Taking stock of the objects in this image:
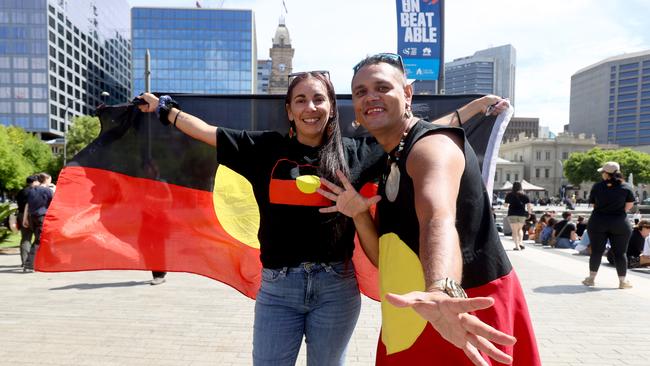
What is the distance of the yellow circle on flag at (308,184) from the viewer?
2.25 meters

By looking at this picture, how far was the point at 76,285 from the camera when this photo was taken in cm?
736

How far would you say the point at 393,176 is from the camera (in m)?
1.76

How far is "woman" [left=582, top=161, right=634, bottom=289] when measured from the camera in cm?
717

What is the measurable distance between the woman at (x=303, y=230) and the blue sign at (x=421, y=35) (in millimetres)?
7411

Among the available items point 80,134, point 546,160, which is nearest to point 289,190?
point 80,134

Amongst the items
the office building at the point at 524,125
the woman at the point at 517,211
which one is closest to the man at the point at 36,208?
the woman at the point at 517,211

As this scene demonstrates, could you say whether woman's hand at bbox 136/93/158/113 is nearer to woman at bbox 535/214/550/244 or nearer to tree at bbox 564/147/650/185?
woman at bbox 535/214/550/244

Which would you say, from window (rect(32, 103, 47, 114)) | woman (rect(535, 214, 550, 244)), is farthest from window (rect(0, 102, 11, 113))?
woman (rect(535, 214, 550, 244))

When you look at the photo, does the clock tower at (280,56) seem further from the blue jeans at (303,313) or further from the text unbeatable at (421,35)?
the blue jeans at (303,313)

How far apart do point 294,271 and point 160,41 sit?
103m

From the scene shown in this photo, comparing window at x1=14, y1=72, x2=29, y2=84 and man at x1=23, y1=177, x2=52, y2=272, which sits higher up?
window at x1=14, y1=72, x2=29, y2=84

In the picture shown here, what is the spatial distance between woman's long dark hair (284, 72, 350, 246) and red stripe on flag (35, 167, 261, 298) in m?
1.25

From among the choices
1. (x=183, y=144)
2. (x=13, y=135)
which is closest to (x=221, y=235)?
(x=183, y=144)

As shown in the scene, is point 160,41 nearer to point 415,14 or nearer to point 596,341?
point 415,14
